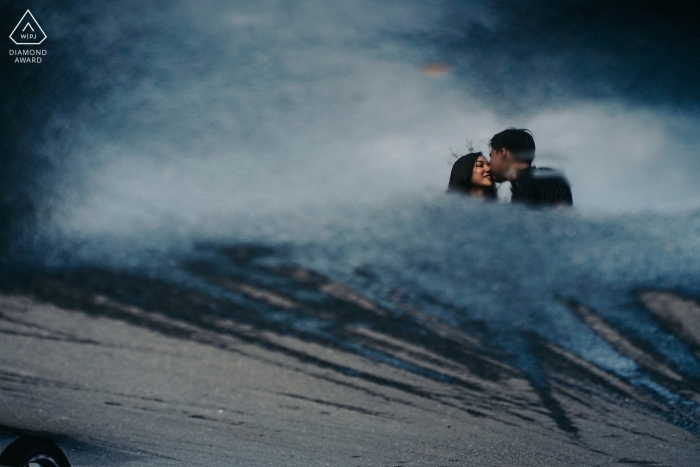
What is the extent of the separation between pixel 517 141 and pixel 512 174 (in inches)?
4.1

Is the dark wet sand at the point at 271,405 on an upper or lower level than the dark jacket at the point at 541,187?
lower

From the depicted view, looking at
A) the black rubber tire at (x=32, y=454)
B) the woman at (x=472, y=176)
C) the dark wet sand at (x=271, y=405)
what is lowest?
the black rubber tire at (x=32, y=454)

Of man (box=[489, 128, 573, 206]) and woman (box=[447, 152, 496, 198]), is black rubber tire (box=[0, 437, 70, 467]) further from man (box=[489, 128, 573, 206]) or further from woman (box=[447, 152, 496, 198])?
man (box=[489, 128, 573, 206])

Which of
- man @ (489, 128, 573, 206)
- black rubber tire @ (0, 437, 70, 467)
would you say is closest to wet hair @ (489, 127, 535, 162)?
man @ (489, 128, 573, 206)

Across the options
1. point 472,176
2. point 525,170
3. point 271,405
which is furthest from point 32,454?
point 525,170

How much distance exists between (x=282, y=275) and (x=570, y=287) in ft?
2.79

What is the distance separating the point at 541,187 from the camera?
1.27 meters

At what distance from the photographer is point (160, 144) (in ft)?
4.16

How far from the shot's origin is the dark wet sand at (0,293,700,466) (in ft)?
5.30

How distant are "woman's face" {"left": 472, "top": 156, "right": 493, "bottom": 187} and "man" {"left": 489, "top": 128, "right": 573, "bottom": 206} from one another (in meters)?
0.02

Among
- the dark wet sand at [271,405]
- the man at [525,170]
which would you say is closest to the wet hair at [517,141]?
the man at [525,170]

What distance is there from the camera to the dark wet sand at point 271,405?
5.30 feet

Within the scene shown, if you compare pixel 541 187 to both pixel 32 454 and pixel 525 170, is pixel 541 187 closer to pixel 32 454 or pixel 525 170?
pixel 525 170

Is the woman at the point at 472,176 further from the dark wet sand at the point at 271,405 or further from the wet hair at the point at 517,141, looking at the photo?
the dark wet sand at the point at 271,405
